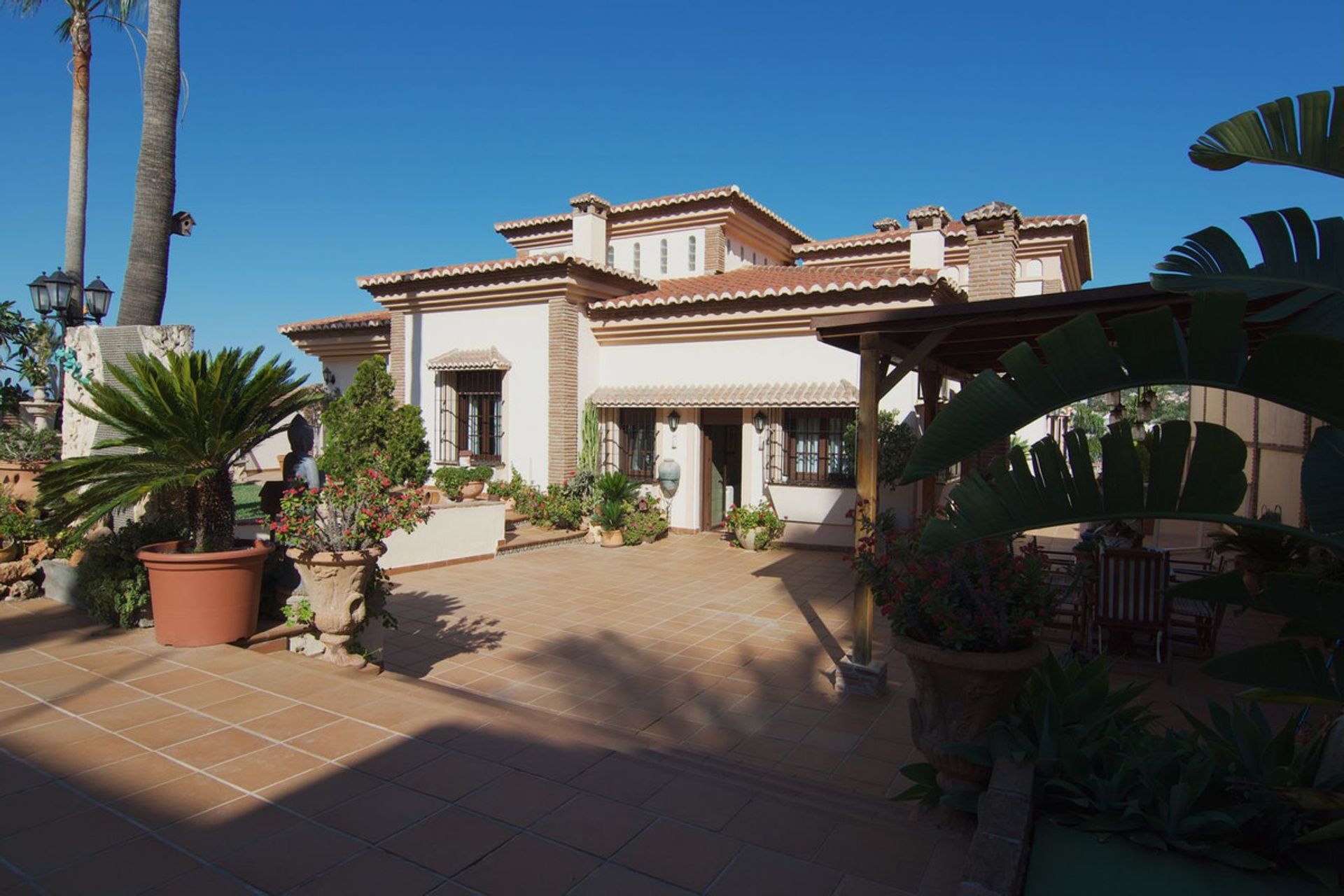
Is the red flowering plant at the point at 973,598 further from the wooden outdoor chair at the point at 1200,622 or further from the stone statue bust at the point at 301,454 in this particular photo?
the stone statue bust at the point at 301,454

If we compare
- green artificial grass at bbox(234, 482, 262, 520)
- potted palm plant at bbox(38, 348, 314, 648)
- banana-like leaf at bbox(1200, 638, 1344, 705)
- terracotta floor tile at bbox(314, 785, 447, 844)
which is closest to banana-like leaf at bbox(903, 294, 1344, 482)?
banana-like leaf at bbox(1200, 638, 1344, 705)

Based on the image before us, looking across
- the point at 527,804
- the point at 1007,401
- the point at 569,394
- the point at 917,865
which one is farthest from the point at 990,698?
the point at 569,394

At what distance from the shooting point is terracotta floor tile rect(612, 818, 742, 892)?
117 inches

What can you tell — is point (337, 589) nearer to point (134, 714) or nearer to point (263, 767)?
point (134, 714)

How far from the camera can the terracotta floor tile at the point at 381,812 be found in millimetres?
3232

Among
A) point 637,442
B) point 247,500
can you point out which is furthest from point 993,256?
point 247,500

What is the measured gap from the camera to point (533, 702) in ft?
19.0

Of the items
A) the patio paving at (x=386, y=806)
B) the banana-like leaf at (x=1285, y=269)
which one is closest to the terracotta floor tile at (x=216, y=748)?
the patio paving at (x=386, y=806)

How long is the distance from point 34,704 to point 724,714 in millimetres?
4324

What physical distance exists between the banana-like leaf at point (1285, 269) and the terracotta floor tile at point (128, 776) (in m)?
5.08

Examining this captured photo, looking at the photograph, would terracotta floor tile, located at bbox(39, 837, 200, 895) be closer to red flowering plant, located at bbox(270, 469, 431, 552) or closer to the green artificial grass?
red flowering plant, located at bbox(270, 469, 431, 552)

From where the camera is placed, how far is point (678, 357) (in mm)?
14461

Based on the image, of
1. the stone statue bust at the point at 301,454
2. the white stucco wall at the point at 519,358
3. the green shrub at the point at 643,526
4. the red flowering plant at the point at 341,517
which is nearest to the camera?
the red flowering plant at the point at 341,517

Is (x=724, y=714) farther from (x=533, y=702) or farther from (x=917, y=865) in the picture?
(x=917, y=865)
